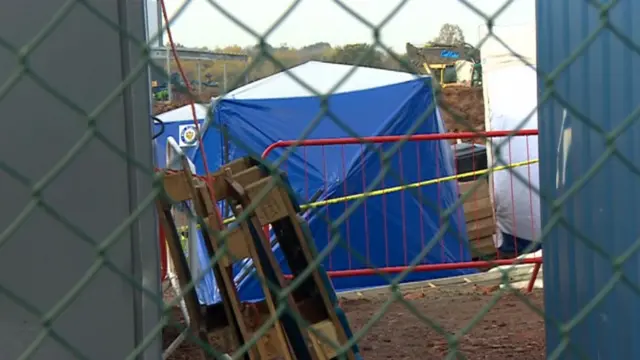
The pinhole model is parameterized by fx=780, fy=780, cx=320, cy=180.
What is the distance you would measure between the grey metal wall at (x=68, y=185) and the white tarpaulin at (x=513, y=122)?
5.80m

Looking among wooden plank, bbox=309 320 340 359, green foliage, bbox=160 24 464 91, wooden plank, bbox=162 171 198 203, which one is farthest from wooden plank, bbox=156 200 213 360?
green foliage, bbox=160 24 464 91

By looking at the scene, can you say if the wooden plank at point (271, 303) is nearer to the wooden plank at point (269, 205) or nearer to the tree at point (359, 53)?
the wooden plank at point (269, 205)

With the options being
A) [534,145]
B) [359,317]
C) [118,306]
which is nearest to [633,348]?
[118,306]

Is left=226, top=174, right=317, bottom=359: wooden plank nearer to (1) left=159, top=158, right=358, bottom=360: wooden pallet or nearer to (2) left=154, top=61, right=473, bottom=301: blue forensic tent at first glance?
(1) left=159, top=158, right=358, bottom=360: wooden pallet

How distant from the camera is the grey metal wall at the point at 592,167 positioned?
2564 mm

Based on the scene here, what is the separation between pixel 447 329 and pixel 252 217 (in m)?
3.26

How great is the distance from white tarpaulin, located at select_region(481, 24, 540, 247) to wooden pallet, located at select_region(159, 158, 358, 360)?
4207 mm

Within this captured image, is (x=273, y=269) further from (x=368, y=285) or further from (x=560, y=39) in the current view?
(x=368, y=285)

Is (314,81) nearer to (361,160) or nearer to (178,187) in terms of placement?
(361,160)

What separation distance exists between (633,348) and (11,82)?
223cm

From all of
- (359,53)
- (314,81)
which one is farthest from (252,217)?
(314,81)

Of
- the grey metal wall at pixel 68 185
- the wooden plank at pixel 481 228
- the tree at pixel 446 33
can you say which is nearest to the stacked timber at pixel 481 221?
the wooden plank at pixel 481 228

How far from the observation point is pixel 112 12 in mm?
1896

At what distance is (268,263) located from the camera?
3246mm
